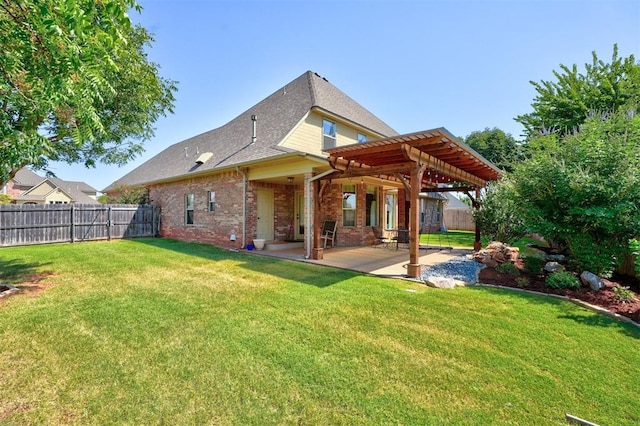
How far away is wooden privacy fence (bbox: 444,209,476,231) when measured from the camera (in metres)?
25.2

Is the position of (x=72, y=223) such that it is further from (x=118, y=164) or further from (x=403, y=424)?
(x=403, y=424)

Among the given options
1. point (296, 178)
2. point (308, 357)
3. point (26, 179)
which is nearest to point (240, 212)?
point (296, 178)

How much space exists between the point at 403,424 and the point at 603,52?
2126 centimetres

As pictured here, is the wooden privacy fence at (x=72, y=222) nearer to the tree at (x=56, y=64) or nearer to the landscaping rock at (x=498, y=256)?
the tree at (x=56, y=64)

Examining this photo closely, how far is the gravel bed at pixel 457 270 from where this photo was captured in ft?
22.0

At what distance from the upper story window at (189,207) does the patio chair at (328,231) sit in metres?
6.87

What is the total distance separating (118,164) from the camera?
9.08m

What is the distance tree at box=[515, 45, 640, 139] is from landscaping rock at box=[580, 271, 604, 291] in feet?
34.4

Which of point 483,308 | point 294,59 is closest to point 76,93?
point 483,308

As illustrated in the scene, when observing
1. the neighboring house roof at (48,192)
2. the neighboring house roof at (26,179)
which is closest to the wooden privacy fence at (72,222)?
the neighboring house roof at (48,192)

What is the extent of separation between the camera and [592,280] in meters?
5.57

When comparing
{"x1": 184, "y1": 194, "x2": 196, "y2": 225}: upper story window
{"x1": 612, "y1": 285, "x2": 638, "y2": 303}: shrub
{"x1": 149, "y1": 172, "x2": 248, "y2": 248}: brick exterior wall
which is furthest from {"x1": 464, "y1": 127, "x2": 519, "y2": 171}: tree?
{"x1": 184, "y1": 194, "x2": 196, "y2": 225}: upper story window

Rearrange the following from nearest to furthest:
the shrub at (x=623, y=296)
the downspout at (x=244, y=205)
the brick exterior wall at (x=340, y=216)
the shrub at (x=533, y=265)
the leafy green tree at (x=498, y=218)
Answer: the shrub at (x=623, y=296) → the shrub at (x=533, y=265) → the leafy green tree at (x=498, y=218) → the downspout at (x=244, y=205) → the brick exterior wall at (x=340, y=216)

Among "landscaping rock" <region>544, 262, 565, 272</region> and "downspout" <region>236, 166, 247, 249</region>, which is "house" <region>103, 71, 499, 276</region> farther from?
"landscaping rock" <region>544, 262, 565, 272</region>
